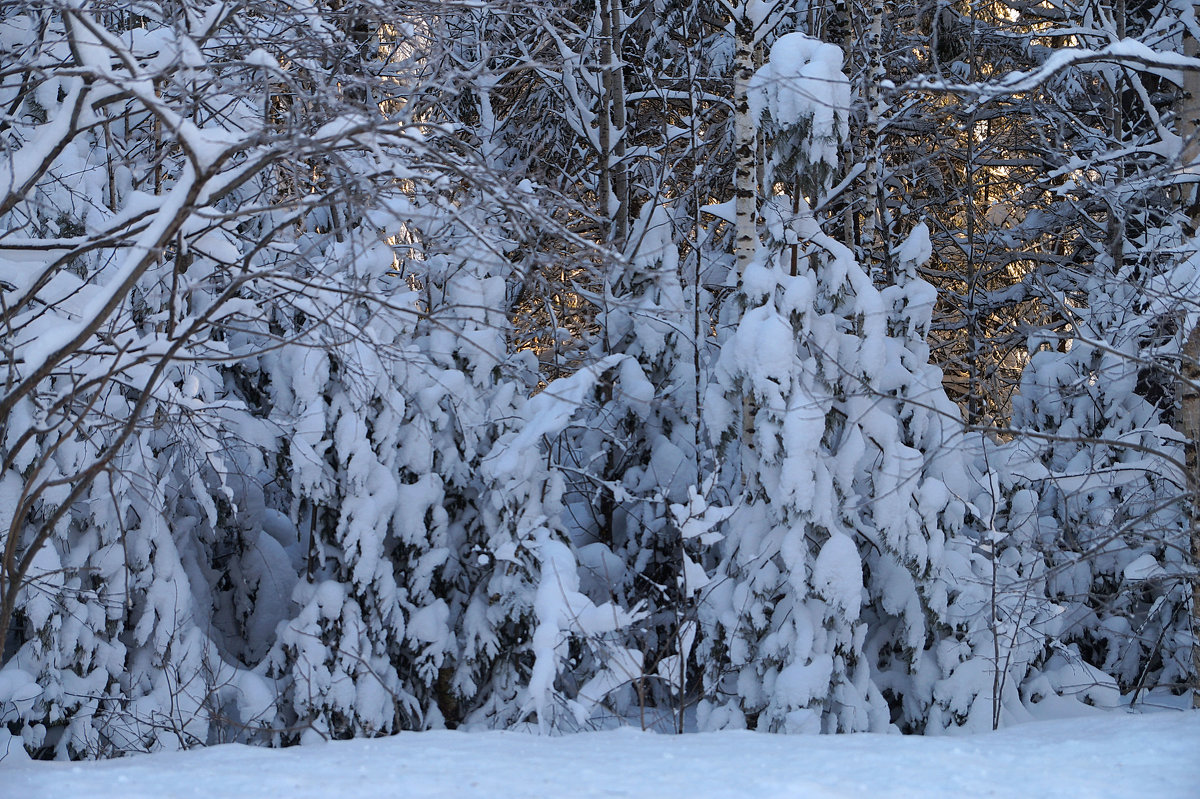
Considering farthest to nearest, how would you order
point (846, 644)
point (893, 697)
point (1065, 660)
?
point (1065, 660), point (893, 697), point (846, 644)

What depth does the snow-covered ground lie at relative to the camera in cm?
276

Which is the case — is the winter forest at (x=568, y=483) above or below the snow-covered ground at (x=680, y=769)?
above

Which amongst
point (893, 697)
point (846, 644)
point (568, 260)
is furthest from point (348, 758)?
point (893, 697)

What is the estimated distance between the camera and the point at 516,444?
21.3 ft

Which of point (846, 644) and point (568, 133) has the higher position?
point (568, 133)

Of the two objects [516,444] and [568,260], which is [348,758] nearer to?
[568,260]

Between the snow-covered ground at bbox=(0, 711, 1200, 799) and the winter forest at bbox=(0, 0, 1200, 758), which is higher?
A: the winter forest at bbox=(0, 0, 1200, 758)

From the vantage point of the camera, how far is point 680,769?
10.0ft

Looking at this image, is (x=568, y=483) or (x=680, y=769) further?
(x=568, y=483)

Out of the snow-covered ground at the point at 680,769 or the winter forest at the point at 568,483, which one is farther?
the winter forest at the point at 568,483

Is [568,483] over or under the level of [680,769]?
over

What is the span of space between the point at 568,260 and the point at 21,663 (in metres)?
4.22

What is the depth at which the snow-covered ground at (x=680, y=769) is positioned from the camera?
2756mm

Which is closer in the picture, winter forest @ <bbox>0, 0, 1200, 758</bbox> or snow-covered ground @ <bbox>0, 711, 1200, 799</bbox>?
snow-covered ground @ <bbox>0, 711, 1200, 799</bbox>
